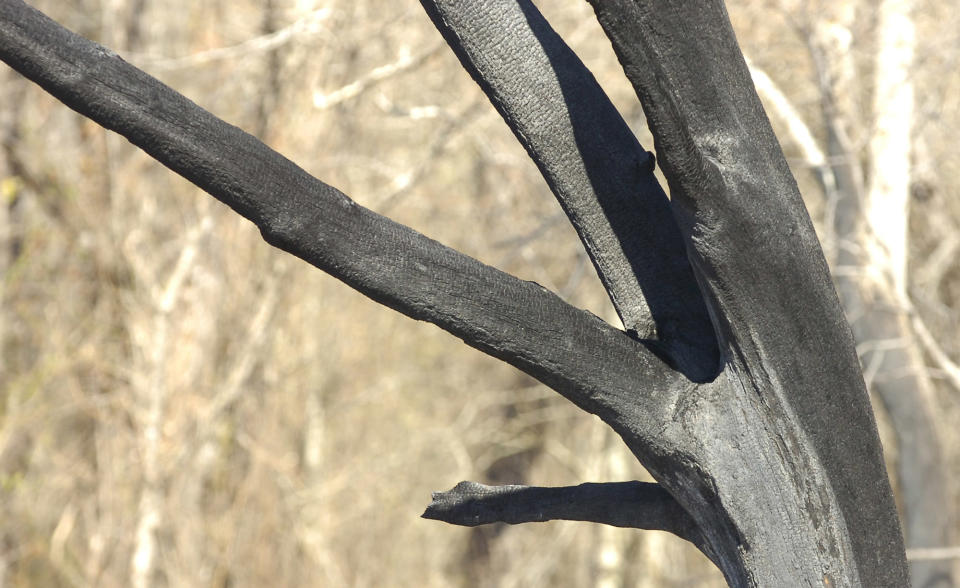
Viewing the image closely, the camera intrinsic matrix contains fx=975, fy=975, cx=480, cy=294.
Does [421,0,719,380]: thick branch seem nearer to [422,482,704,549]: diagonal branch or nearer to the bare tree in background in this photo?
[422,482,704,549]: diagonal branch

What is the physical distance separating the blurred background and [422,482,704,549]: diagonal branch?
3542 mm

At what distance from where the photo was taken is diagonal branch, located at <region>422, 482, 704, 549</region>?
200 centimetres

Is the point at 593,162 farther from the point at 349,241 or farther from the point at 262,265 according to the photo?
the point at 262,265

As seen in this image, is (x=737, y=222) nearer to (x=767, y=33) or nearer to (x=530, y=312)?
(x=530, y=312)

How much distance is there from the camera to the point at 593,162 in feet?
6.29

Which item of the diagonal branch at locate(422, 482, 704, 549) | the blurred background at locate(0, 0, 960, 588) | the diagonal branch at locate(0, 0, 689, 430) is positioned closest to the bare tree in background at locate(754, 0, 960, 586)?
the blurred background at locate(0, 0, 960, 588)

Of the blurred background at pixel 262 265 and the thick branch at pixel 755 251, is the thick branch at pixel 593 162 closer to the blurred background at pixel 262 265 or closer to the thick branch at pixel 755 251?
the thick branch at pixel 755 251

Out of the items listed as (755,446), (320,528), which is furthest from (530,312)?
(320,528)

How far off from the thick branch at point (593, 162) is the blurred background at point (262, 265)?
3629 mm

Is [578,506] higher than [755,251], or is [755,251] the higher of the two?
[755,251]

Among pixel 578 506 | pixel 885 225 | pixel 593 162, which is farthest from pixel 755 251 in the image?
pixel 885 225

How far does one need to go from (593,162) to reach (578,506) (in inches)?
27.5

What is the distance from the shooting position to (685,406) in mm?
1862

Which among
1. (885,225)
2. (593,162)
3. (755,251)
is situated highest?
(885,225)
